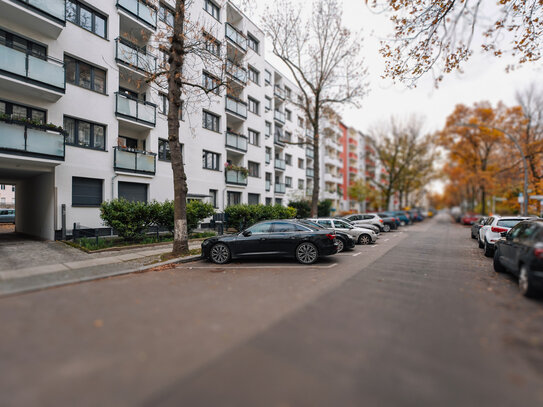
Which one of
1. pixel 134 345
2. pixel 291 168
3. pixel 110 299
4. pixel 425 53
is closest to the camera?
pixel 134 345

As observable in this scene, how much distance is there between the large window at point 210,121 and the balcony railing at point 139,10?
6.28 m

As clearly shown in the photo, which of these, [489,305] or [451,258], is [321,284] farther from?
[451,258]

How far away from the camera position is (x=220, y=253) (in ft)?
31.3

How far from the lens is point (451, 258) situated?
10609 millimetres

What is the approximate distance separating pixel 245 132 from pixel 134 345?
76.5 feet

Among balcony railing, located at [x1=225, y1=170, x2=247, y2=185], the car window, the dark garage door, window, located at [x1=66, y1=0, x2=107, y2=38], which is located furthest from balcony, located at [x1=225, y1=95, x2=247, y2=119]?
the car window

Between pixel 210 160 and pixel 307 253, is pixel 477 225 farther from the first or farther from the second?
pixel 210 160

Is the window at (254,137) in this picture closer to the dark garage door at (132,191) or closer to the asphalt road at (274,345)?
the dark garage door at (132,191)

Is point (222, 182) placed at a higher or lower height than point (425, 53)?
lower

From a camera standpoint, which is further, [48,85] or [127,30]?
[127,30]

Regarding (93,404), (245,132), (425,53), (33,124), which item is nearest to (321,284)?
(93,404)

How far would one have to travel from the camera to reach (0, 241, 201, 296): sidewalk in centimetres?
643

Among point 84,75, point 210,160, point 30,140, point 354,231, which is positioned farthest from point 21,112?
point 354,231

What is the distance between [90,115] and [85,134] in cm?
96
